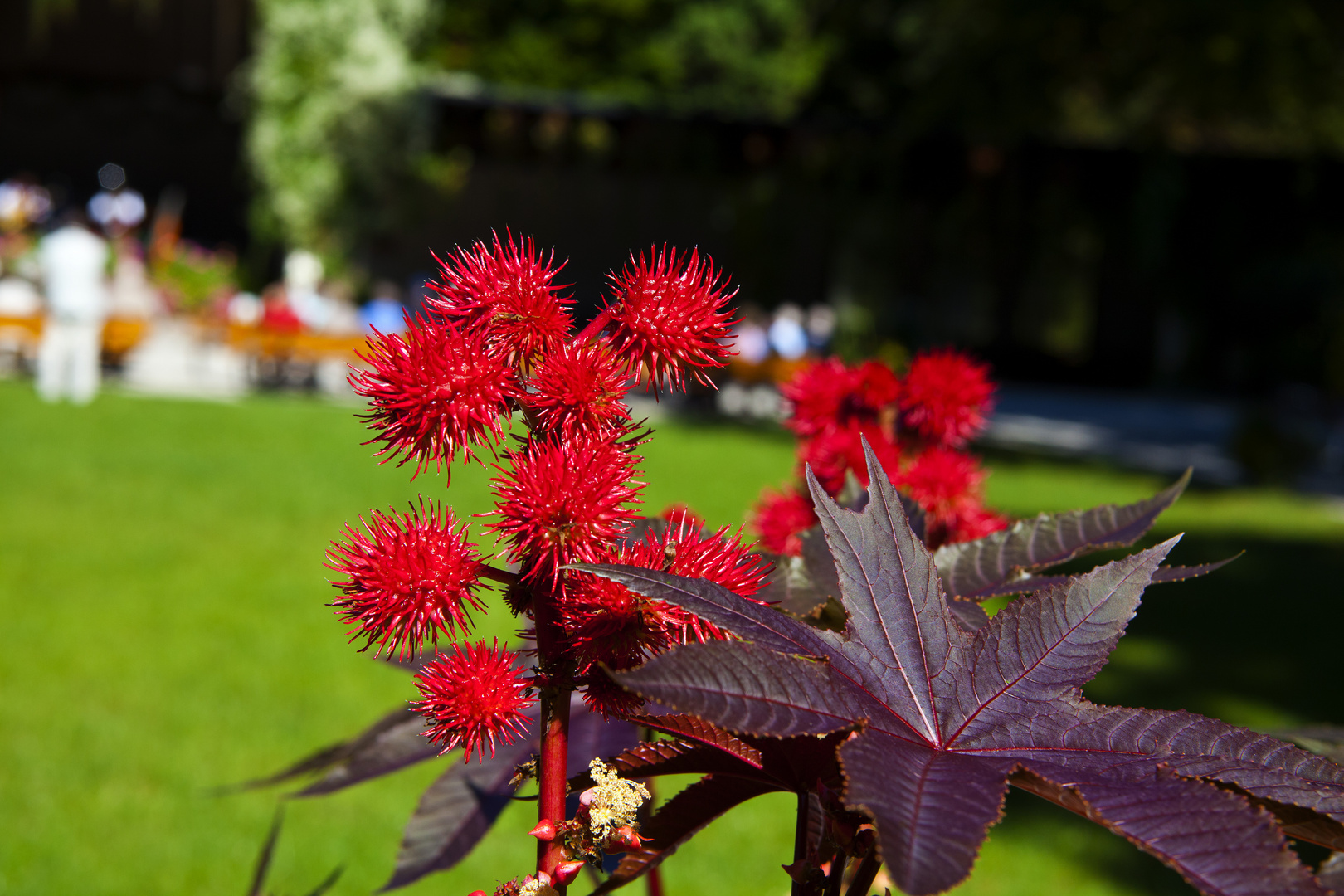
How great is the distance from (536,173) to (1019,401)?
32.6 feet

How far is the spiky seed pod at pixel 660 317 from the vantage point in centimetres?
76

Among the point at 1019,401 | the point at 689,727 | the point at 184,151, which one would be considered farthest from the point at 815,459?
the point at 184,151

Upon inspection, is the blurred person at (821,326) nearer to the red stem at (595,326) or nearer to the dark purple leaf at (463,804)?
the dark purple leaf at (463,804)

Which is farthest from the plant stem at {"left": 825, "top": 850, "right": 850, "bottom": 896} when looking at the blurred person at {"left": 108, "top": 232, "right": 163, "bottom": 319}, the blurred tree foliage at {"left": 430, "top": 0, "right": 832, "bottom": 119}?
the blurred tree foliage at {"left": 430, "top": 0, "right": 832, "bottom": 119}

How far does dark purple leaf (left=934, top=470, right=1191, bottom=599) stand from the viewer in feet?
3.44

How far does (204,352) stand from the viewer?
1861 centimetres

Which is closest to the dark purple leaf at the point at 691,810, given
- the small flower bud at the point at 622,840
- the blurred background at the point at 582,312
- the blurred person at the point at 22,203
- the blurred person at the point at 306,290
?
the small flower bud at the point at 622,840

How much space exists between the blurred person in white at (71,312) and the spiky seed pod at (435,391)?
1289cm

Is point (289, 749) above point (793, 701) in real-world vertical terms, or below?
below

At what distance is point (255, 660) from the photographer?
595 cm

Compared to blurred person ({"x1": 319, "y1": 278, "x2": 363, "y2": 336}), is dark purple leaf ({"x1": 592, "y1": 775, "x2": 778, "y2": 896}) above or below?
below

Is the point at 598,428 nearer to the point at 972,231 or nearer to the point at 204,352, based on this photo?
the point at 204,352

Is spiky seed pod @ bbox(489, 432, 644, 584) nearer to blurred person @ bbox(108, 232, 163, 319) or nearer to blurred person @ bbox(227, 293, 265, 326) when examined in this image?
blurred person @ bbox(227, 293, 265, 326)

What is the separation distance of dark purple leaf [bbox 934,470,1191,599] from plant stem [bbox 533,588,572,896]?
0.44 m
